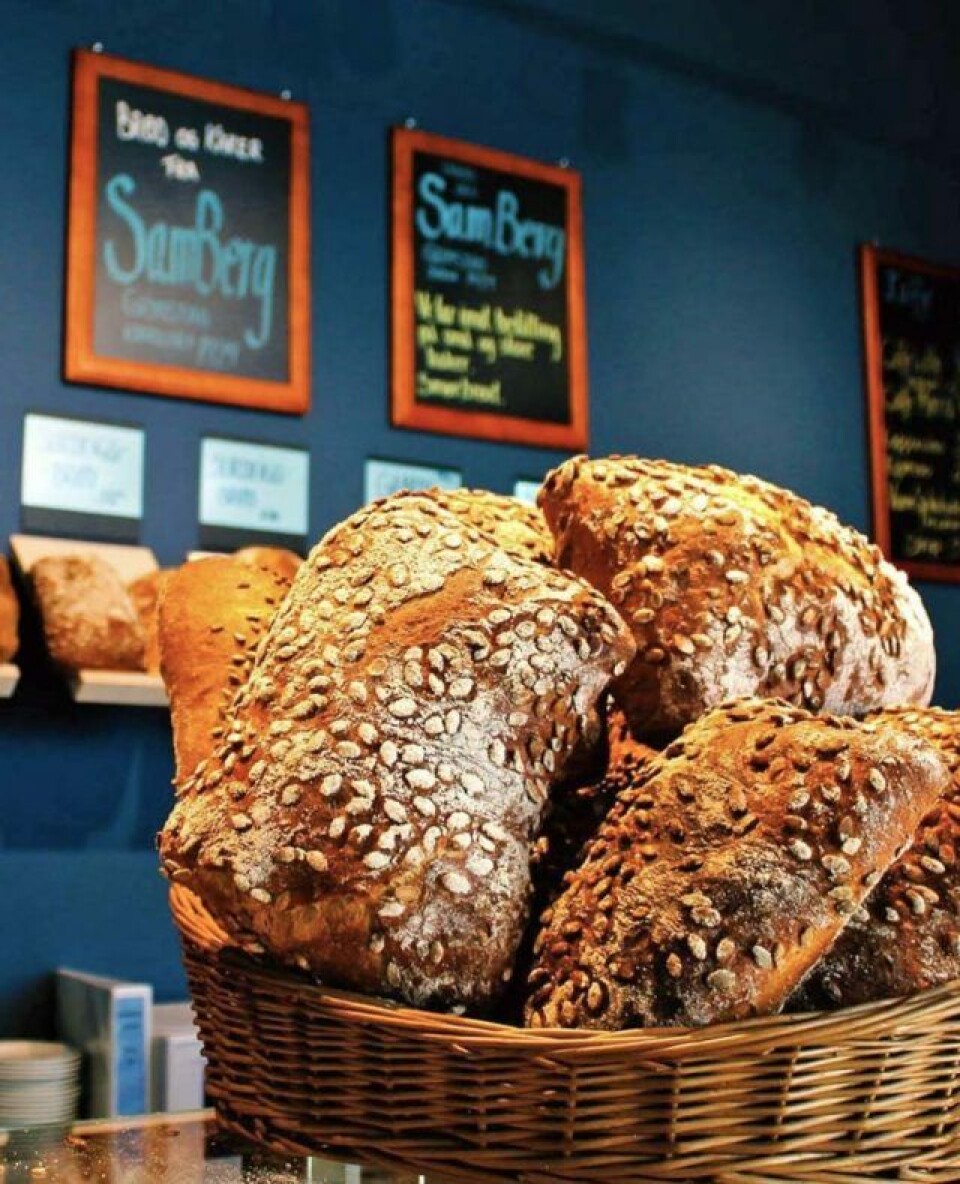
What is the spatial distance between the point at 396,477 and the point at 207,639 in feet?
6.94

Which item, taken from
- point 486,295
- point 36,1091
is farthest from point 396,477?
point 36,1091

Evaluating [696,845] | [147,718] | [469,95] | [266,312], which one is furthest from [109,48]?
[696,845]

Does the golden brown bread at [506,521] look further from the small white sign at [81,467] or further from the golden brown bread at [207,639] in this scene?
the small white sign at [81,467]

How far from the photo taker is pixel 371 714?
106 cm

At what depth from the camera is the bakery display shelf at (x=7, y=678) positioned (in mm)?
2607

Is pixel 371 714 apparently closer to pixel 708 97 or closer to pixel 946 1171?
pixel 946 1171

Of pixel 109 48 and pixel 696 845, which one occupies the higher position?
pixel 109 48

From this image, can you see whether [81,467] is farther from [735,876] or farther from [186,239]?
[735,876]

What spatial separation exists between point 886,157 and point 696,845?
4055 millimetres

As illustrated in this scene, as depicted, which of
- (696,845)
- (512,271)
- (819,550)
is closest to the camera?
(696,845)

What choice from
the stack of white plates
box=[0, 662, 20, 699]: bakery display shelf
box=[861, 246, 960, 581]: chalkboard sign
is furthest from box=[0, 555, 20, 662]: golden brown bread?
box=[861, 246, 960, 581]: chalkboard sign

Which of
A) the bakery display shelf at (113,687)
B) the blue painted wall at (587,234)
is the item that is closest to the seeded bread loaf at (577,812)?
the bakery display shelf at (113,687)

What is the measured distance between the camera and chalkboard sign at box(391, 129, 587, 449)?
141 inches

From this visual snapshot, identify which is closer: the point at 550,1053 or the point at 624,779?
the point at 550,1053
